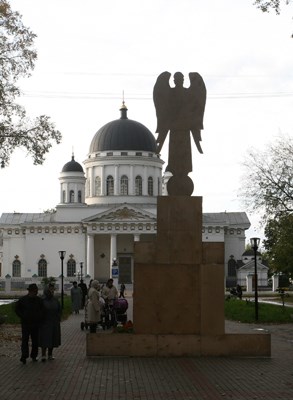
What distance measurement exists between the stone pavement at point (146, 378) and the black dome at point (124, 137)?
7409 cm

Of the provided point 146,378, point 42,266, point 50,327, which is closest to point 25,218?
point 42,266

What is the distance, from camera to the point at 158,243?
16828 millimetres

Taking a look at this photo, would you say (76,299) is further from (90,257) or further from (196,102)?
(90,257)

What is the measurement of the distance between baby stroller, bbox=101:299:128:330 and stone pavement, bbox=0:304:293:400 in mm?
6489

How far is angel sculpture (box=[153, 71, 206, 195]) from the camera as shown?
17797mm

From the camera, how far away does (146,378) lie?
13758 mm

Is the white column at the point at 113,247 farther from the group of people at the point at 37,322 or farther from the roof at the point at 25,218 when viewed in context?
the group of people at the point at 37,322

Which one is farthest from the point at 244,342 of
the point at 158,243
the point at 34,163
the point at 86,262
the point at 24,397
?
the point at 86,262

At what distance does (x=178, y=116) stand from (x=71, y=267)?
228 ft

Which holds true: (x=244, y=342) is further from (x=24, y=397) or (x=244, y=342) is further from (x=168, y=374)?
(x=24, y=397)

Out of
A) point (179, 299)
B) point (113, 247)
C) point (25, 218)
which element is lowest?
point (179, 299)

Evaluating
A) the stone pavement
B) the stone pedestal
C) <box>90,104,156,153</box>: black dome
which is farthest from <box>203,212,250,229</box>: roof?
the stone pedestal

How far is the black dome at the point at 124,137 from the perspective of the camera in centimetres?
9131

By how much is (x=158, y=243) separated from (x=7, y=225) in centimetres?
7397
